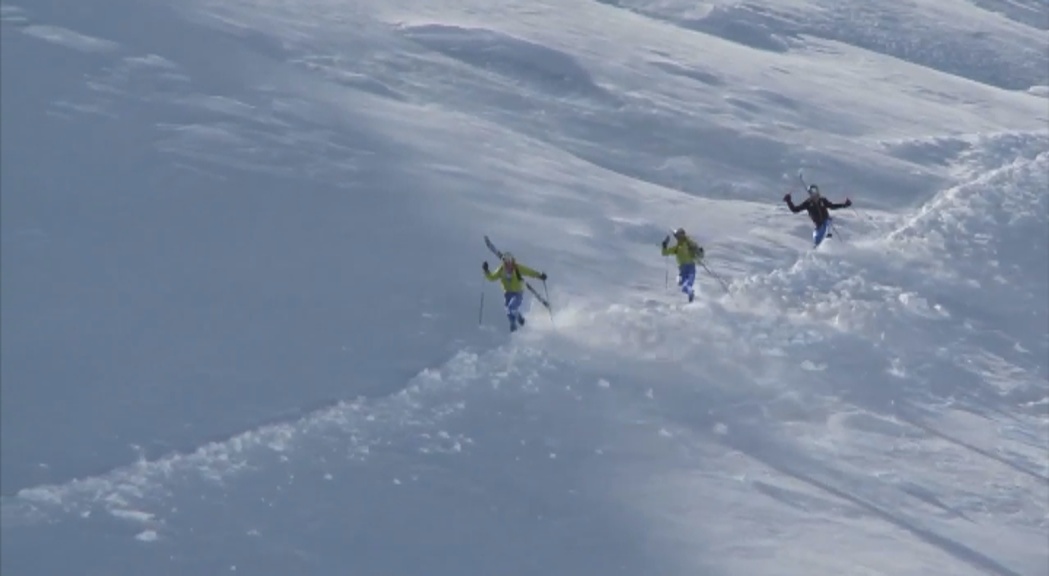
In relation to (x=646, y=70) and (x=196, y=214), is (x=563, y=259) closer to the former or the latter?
(x=196, y=214)

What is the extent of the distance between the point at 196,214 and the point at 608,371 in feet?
21.3

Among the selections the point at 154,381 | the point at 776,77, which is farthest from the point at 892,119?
the point at 154,381

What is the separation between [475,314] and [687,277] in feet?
11.5

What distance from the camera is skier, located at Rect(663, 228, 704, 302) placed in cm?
2242

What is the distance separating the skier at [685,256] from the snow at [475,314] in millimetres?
481

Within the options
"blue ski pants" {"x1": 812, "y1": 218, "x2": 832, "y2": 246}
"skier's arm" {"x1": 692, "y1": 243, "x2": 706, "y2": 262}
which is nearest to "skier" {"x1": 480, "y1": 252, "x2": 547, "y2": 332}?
"skier's arm" {"x1": 692, "y1": 243, "x2": 706, "y2": 262}

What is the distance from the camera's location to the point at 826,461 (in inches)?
772

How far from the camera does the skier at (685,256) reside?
22422mm

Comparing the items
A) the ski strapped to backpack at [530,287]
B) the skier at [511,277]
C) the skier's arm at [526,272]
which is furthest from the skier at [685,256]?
the skier at [511,277]

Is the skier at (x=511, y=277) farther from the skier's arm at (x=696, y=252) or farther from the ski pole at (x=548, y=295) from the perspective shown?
the skier's arm at (x=696, y=252)

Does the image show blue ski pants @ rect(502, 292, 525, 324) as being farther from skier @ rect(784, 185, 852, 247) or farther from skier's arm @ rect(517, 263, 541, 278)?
skier @ rect(784, 185, 852, 247)

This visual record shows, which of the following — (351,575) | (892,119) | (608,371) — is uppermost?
(892,119)

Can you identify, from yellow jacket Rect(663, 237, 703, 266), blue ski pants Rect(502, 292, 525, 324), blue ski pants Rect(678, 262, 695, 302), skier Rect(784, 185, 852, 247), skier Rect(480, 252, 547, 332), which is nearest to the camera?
skier Rect(480, 252, 547, 332)

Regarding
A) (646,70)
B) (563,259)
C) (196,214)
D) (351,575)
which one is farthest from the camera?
(646,70)
